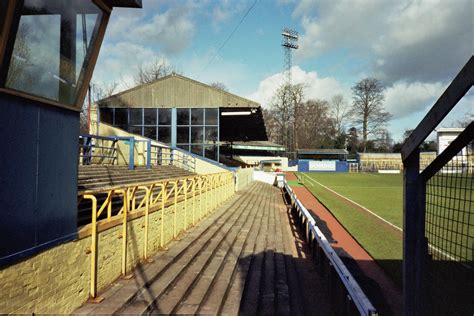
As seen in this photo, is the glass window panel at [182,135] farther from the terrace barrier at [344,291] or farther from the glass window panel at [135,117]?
the terrace barrier at [344,291]

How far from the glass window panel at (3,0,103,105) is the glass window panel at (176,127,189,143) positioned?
62.1 ft

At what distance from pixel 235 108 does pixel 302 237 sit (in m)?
13.6

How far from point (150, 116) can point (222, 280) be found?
62.2 feet

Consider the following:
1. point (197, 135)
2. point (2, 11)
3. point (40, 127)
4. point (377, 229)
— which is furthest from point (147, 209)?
point (197, 135)

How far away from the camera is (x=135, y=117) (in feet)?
75.5

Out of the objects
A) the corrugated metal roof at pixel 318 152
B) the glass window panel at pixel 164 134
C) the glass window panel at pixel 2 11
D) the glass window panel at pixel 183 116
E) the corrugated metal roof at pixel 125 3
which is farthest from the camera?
the corrugated metal roof at pixel 318 152

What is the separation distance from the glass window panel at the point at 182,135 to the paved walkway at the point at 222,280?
14.0m

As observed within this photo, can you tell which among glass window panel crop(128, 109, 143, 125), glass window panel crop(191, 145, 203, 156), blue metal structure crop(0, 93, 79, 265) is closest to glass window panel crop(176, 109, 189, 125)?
glass window panel crop(191, 145, 203, 156)

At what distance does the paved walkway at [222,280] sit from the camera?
4395 millimetres

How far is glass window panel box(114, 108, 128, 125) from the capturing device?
75.5 ft

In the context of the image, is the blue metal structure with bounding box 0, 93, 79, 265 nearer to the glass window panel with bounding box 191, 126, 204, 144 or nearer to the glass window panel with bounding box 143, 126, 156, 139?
the glass window panel with bounding box 191, 126, 204, 144

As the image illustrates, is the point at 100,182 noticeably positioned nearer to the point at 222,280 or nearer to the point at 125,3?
the point at 222,280

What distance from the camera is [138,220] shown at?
551cm

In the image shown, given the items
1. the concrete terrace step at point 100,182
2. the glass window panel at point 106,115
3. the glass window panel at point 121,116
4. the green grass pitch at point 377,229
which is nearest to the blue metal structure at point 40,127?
the concrete terrace step at point 100,182
